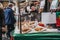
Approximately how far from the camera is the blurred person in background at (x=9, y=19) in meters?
4.29

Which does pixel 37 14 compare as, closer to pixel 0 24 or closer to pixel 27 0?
pixel 27 0

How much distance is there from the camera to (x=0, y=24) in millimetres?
4855

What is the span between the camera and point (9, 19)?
428 centimetres

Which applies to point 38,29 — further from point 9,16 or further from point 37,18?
point 9,16

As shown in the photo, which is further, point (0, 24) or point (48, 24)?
point (0, 24)

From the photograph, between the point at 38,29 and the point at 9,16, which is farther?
the point at 9,16

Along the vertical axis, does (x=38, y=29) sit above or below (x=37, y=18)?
below

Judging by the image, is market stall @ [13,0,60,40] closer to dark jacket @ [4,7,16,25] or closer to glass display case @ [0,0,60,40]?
glass display case @ [0,0,60,40]

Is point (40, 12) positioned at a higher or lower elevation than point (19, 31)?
higher

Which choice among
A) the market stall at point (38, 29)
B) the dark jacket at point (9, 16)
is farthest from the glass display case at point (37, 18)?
the dark jacket at point (9, 16)

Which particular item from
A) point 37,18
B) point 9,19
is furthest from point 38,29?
point 9,19

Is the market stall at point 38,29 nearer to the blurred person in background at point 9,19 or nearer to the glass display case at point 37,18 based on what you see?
the glass display case at point 37,18

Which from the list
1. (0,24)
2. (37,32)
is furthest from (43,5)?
(0,24)

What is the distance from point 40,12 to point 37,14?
0.06 meters
